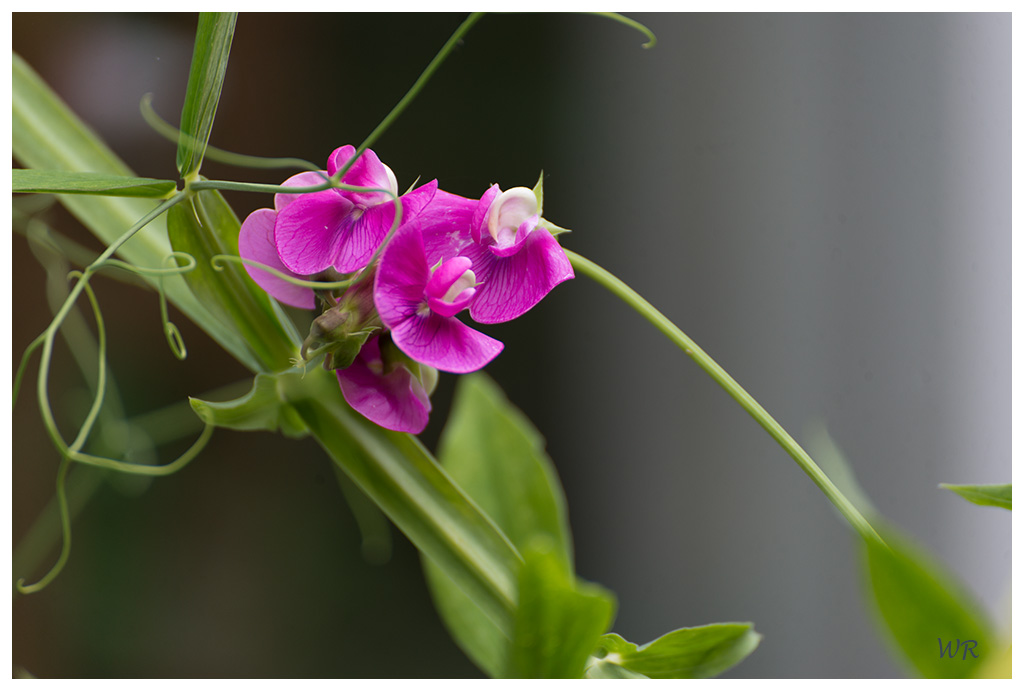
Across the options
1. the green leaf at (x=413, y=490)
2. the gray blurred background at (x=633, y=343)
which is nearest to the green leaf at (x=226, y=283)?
the green leaf at (x=413, y=490)

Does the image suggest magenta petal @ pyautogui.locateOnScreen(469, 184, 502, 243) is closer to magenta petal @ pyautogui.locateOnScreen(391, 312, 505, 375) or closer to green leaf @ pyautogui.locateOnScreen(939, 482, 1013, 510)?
magenta petal @ pyautogui.locateOnScreen(391, 312, 505, 375)

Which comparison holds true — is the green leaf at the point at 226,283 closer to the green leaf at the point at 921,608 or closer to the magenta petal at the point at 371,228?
the magenta petal at the point at 371,228

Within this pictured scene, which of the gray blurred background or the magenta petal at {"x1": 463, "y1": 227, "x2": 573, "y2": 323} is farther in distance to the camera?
the gray blurred background

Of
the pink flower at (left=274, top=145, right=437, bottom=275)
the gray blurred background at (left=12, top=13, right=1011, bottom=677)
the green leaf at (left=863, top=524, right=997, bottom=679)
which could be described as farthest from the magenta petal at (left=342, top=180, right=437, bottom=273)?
the gray blurred background at (left=12, top=13, right=1011, bottom=677)

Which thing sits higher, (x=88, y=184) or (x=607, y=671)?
(x=88, y=184)

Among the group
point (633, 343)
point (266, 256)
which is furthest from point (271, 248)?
point (633, 343)

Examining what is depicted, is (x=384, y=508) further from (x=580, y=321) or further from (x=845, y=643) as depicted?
(x=845, y=643)

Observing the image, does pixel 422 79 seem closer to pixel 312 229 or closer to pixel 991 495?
pixel 312 229
